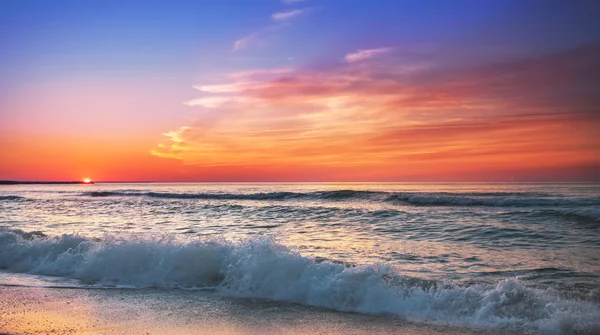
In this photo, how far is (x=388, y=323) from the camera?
19.6 feet

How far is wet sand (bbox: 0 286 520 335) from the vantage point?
562 centimetres

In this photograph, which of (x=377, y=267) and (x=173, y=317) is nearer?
(x=173, y=317)

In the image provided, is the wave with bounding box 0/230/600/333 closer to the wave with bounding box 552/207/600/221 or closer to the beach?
the beach

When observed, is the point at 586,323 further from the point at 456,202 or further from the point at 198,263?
the point at 456,202

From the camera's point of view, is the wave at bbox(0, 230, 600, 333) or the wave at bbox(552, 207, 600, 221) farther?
the wave at bbox(552, 207, 600, 221)

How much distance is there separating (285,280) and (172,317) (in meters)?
2.27

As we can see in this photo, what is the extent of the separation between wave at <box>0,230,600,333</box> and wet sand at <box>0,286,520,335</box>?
49cm

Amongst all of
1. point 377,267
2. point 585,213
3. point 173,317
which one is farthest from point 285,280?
point 585,213

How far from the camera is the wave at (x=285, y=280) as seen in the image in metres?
6.05

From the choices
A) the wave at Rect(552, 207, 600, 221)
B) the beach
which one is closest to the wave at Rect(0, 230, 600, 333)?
the beach

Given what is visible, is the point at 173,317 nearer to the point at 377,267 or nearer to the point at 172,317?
the point at 172,317

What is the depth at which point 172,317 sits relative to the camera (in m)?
6.19

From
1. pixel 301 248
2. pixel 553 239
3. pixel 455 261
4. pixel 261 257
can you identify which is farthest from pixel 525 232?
pixel 261 257

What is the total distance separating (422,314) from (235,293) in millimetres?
3366
